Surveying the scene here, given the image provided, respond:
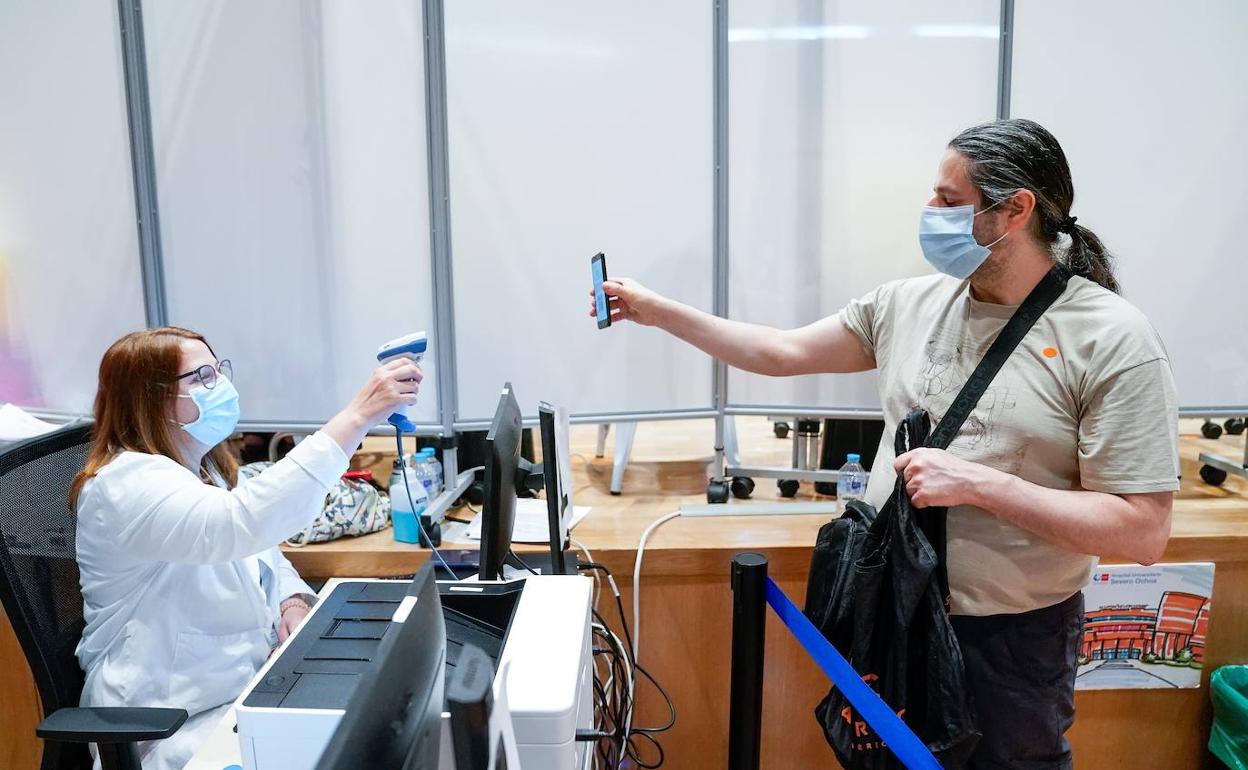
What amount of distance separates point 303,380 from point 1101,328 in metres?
1.78

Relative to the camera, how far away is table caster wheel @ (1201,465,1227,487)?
223 centimetres

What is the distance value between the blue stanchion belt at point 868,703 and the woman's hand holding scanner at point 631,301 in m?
0.71

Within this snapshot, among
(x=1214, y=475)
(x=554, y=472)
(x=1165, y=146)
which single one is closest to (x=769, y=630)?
(x=554, y=472)

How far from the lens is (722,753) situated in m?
2.00

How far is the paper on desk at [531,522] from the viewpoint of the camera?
191 cm

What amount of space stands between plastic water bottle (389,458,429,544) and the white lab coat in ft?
1.60

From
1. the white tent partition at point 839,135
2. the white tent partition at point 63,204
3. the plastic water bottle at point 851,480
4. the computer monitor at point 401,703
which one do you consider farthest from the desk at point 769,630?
the computer monitor at point 401,703

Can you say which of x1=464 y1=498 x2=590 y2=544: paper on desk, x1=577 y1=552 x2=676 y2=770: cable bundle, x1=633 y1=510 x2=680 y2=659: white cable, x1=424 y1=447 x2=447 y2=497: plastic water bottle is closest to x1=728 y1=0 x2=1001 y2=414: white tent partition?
x1=633 y1=510 x2=680 y2=659: white cable

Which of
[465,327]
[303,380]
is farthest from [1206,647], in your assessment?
[303,380]

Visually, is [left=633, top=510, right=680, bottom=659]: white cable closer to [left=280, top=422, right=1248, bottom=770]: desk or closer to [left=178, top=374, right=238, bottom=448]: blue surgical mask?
[left=280, top=422, right=1248, bottom=770]: desk

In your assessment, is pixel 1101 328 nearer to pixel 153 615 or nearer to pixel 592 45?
pixel 592 45

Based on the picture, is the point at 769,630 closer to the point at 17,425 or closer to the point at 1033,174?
the point at 1033,174

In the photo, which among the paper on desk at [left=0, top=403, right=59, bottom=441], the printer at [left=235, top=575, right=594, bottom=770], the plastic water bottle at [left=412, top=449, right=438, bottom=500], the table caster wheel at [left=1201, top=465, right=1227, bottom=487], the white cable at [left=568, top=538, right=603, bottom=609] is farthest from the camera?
the table caster wheel at [left=1201, top=465, right=1227, bottom=487]

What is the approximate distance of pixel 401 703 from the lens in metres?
0.58
